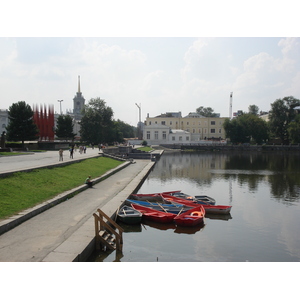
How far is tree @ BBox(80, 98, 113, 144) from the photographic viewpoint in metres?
80.8

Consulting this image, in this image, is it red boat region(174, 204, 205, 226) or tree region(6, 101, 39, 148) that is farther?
tree region(6, 101, 39, 148)

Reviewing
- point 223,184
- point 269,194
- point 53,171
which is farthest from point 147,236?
point 223,184

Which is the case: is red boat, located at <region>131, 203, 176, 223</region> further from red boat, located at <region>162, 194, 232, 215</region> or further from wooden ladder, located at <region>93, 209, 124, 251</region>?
wooden ladder, located at <region>93, 209, 124, 251</region>

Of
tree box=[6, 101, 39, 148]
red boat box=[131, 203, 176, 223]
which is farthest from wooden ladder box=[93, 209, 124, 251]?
tree box=[6, 101, 39, 148]

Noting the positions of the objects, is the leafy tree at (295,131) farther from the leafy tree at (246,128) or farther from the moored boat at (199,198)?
the moored boat at (199,198)

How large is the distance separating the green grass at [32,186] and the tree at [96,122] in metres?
55.0

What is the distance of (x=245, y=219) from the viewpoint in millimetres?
18141

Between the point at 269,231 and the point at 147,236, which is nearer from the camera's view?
the point at 147,236

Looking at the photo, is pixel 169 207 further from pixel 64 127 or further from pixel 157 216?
pixel 64 127

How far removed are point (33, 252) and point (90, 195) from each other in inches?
397

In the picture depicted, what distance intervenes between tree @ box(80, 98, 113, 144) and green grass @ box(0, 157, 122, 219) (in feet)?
180

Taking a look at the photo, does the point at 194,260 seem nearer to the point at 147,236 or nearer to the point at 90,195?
the point at 147,236

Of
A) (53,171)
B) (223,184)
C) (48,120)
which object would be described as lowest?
(223,184)

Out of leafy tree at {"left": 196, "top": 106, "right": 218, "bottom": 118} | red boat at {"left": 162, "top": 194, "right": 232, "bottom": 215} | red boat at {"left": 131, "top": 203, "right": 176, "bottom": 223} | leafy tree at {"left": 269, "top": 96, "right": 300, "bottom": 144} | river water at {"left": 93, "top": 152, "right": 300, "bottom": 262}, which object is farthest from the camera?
leafy tree at {"left": 196, "top": 106, "right": 218, "bottom": 118}
